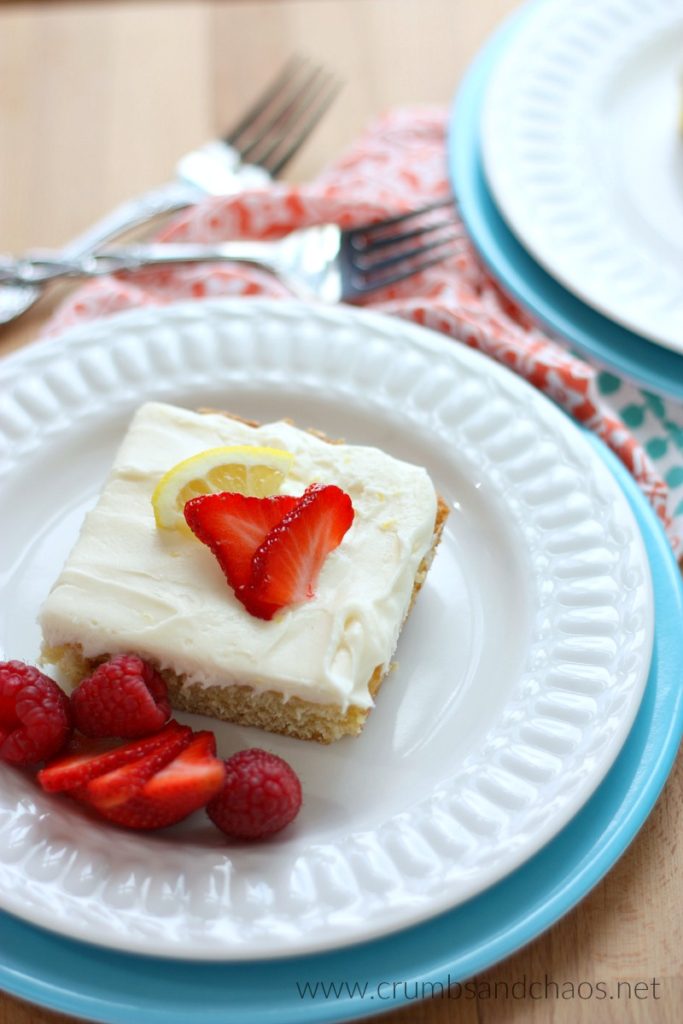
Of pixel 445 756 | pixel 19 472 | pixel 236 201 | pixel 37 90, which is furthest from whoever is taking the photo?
pixel 37 90

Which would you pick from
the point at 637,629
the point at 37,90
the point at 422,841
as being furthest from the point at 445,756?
the point at 37,90

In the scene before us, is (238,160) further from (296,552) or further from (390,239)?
(296,552)

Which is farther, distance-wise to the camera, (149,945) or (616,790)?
(616,790)

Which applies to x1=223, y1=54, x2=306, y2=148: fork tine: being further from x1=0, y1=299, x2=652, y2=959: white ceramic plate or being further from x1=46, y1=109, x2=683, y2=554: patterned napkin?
x1=0, y1=299, x2=652, y2=959: white ceramic plate

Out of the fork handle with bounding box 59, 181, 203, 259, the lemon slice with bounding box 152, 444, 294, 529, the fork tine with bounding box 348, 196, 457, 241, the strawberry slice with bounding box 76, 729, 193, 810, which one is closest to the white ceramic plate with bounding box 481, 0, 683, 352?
the fork tine with bounding box 348, 196, 457, 241

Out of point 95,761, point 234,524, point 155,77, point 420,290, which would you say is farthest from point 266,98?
point 95,761

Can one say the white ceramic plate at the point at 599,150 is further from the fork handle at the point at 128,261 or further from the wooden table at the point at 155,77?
the fork handle at the point at 128,261

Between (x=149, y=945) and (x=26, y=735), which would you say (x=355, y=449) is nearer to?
(x=26, y=735)

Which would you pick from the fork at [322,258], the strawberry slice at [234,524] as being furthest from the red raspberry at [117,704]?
the fork at [322,258]
